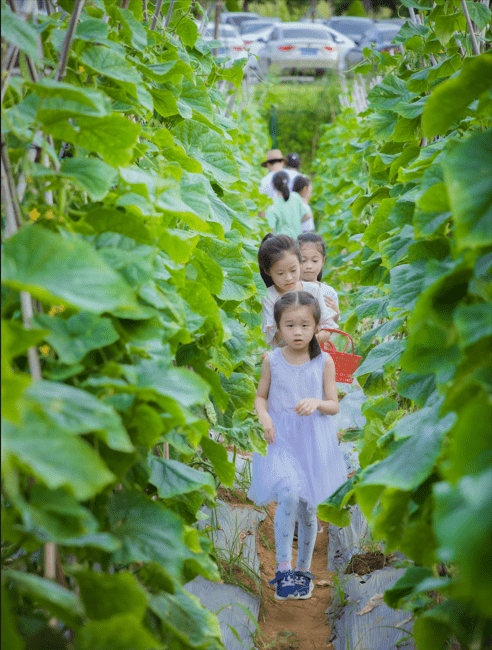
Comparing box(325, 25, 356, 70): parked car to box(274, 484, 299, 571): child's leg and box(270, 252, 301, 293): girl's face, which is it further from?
box(274, 484, 299, 571): child's leg

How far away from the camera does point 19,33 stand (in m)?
0.98

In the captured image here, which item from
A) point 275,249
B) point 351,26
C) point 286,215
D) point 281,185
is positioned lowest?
point 275,249

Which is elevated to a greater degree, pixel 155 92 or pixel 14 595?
pixel 155 92

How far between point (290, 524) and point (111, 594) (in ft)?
5.68

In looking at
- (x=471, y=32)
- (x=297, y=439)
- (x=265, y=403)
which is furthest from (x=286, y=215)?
(x=471, y=32)

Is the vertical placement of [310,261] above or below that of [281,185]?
below

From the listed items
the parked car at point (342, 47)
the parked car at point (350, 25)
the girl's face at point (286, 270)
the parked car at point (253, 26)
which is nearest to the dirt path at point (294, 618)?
the girl's face at point (286, 270)

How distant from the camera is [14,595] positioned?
37.9 inches

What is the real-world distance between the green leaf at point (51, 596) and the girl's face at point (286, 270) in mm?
2685

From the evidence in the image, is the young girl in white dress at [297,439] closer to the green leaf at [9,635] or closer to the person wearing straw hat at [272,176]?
the green leaf at [9,635]

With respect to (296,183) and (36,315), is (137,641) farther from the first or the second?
(296,183)

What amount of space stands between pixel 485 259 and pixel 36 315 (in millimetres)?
692

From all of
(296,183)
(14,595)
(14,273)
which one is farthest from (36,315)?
(296,183)

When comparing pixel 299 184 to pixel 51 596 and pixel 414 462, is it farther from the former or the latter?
pixel 51 596
